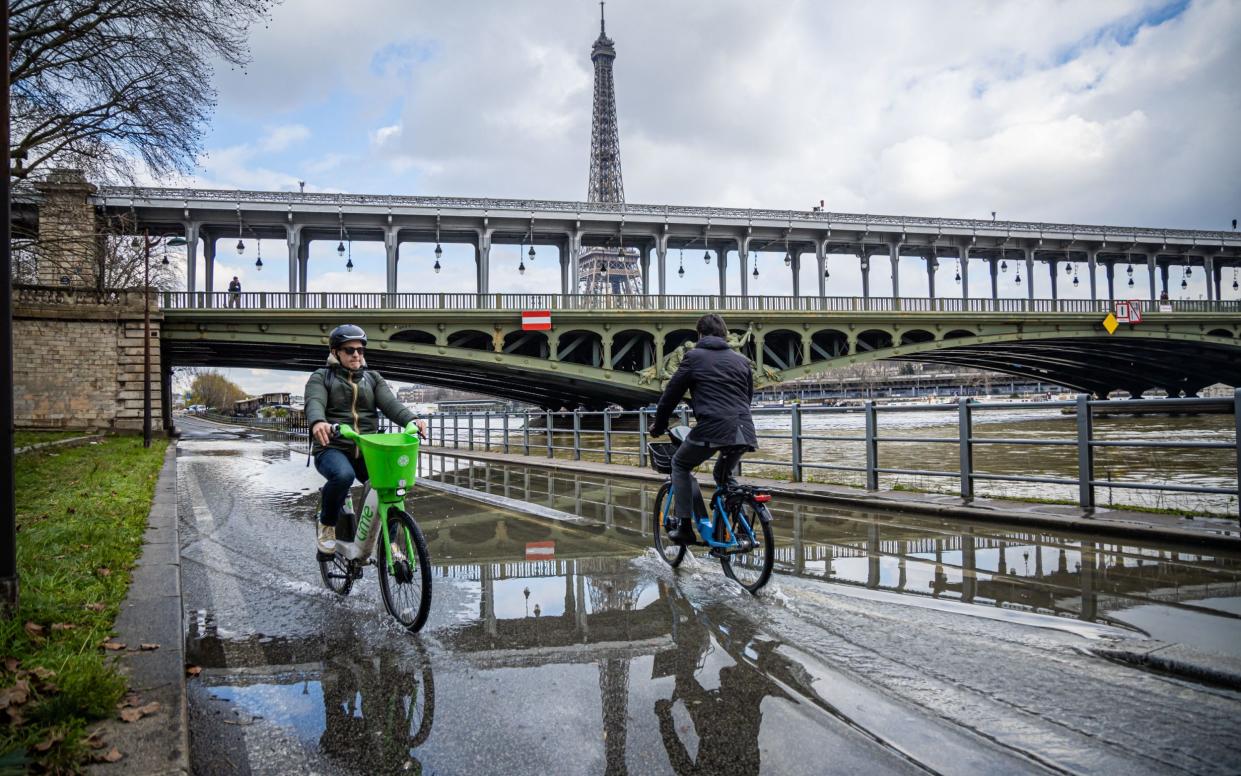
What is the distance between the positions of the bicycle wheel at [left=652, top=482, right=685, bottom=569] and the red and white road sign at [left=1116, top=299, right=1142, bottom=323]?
45.6 metres

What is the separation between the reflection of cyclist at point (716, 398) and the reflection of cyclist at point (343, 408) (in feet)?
6.19

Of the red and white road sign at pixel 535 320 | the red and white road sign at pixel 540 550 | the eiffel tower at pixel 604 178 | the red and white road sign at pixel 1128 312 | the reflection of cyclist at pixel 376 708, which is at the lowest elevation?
the reflection of cyclist at pixel 376 708

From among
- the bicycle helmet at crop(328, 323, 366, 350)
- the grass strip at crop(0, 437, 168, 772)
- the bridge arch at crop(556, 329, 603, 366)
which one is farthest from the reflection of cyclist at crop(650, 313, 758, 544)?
the bridge arch at crop(556, 329, 603, 366)

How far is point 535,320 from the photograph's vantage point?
35375 mm

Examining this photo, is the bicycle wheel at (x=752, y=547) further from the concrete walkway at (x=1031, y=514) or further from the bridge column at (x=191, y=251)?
the bridge column at (x=191, y=251)

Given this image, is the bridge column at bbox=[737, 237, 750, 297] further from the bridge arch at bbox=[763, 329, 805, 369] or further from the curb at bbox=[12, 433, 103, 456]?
the curb at bbox=[12, 433, 103, 456]

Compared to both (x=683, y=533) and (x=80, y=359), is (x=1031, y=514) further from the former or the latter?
(x=80, y=359)

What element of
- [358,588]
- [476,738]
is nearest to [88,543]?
[358,588]

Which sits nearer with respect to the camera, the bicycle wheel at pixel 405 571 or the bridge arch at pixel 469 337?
the bicycle wheel at pixel 405 571

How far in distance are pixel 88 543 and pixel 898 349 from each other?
39.3 meters

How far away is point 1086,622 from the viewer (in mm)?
4359

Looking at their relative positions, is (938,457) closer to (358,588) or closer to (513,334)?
(358,588)

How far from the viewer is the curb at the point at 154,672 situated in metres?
2.66

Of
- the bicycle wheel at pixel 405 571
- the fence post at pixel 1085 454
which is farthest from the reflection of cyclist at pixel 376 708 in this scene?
the fence post at pixel 1085 454
